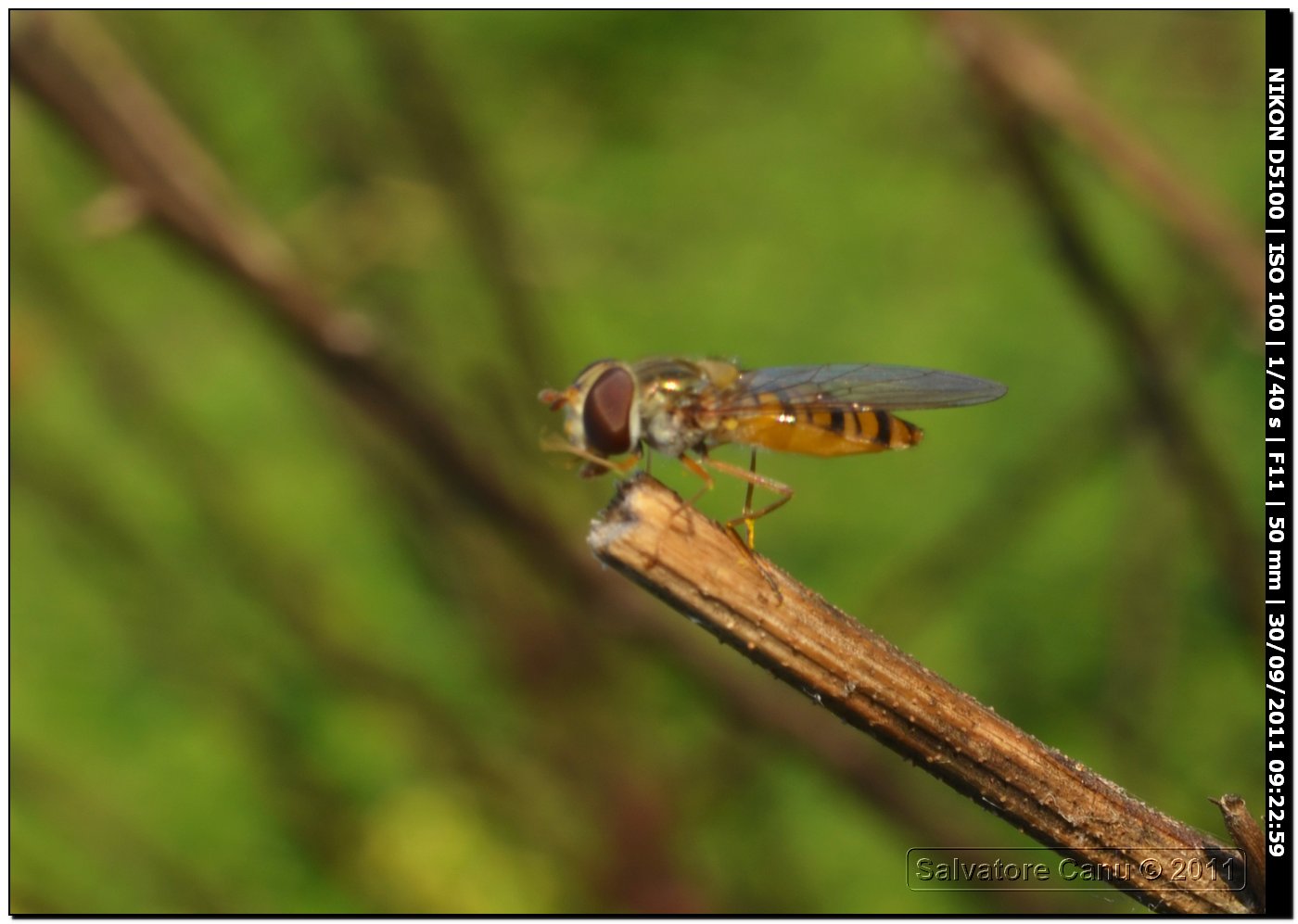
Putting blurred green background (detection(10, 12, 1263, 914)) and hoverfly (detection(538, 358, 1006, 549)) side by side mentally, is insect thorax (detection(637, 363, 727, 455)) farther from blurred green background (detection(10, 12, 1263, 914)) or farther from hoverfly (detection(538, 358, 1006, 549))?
blurred green background (detection(10, 12, 1263, 914))

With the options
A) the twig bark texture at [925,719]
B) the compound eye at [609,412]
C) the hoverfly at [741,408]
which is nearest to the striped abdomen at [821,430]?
the hoverfly at [741,408]

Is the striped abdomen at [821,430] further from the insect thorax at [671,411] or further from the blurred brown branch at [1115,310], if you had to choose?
the blurred brown branch at [1115,310]

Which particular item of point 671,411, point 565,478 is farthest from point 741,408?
point 565,478

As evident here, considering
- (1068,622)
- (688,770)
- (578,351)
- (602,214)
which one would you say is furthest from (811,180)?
(688,770)

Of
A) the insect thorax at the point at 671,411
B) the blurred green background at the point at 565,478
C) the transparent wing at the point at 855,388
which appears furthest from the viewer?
the blurred green background at the point at 565,478

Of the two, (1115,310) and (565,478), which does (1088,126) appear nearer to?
(1115,310)
